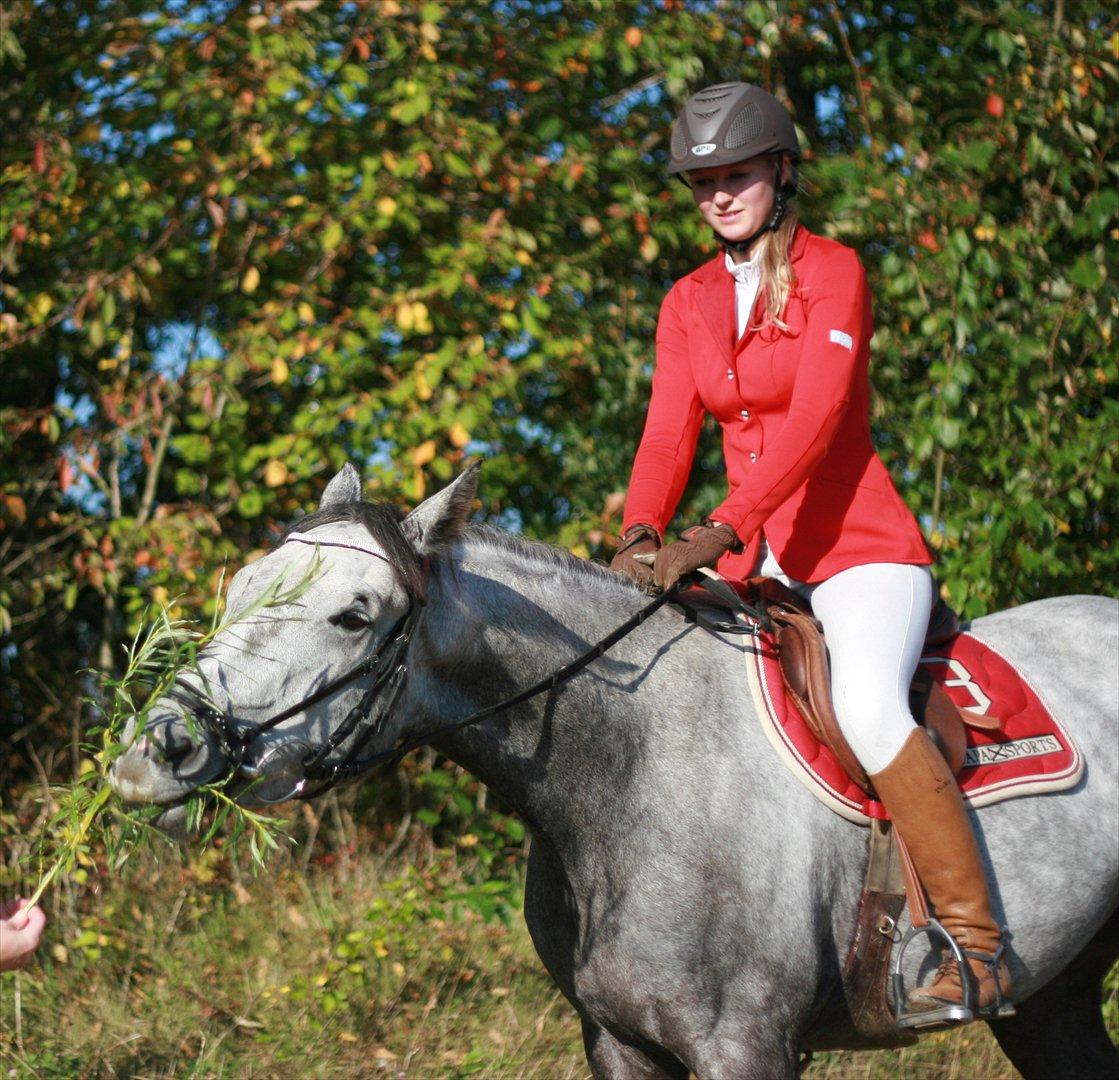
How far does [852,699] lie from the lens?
2.96 metres

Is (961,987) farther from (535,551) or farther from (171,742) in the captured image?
(171,742)

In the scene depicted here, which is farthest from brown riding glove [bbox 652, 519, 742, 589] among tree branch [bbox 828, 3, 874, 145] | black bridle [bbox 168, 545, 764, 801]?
tree branch [bbox 828, 3, 874, 145]

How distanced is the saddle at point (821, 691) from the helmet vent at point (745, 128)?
1112 millimetres

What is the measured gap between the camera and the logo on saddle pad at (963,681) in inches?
130

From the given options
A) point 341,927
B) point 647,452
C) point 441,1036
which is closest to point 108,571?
point 341,927

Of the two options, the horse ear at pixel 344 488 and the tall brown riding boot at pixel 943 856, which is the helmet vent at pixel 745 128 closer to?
the horse ear at pixel 344 488

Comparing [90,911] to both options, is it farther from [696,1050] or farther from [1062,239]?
[1062,239]

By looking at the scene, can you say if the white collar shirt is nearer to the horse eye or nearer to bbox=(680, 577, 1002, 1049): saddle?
bbox=(680, 577, 1002, 1049): saddle

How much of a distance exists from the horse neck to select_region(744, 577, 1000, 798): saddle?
29 centimetres

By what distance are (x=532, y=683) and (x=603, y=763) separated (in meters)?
0.25

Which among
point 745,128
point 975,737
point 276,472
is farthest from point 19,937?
point 276,472

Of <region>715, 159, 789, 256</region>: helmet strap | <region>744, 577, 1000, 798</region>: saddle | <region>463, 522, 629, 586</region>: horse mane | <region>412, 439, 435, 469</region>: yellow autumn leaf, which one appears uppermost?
<region>715, 159, 789, 256</region>: helmet strap

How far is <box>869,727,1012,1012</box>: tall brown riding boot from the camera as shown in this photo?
2922 millimetres

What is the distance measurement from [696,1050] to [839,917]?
0.47 m
